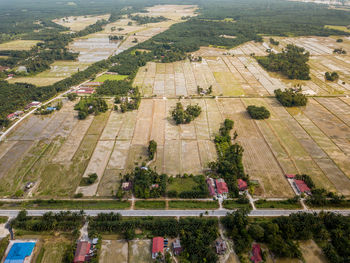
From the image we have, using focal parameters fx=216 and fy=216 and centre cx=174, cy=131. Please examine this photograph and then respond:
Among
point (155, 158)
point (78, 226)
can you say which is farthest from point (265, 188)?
point (78, 226)

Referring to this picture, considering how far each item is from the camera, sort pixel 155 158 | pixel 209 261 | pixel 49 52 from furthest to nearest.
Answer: pixel 49 52
pixel 155 158
pixel 209 261

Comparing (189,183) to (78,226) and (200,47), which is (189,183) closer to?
(78,226)

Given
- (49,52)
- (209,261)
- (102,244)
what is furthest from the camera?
(49,52)

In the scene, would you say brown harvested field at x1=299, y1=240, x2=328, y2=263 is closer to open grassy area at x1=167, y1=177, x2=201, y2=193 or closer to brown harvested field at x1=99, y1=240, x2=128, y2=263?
open grassy area at x1=167, y1=177, x2=201, y2=193

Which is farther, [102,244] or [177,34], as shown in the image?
[177,34]

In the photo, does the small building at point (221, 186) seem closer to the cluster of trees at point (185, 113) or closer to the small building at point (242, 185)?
the small building at point (242, 185)

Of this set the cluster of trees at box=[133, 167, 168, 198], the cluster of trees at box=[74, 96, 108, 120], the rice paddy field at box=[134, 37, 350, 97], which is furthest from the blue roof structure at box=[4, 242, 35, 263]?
the rice paddy field at box=[134, 37, 350, 97]
